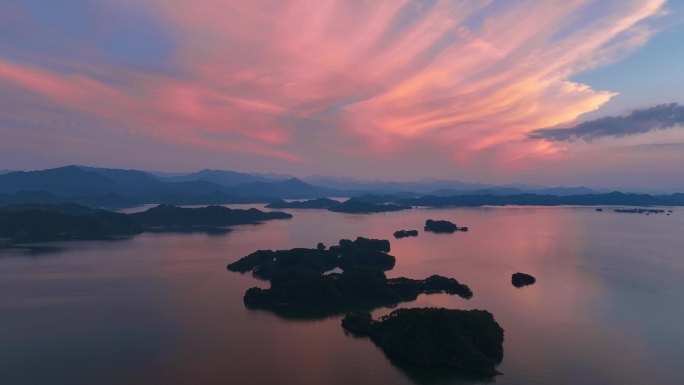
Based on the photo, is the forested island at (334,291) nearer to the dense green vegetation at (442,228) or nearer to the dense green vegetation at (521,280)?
the dense green vegetation at (521,280)

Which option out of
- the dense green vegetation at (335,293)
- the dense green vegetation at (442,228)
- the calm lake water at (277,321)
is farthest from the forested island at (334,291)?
the dense green vegetation at (442,228)

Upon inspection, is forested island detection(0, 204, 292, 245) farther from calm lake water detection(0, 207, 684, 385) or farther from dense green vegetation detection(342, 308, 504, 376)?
dense green vegetation detection(342, 308, 504, 376)

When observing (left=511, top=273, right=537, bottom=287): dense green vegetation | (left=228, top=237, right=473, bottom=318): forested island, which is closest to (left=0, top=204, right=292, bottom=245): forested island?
(left=228, top=237, right=473, bottom=318): forested island

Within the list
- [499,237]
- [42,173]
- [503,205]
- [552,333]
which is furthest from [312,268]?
[42,173]

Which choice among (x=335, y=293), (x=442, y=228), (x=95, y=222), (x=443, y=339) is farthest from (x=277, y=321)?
(x=95, y=222)

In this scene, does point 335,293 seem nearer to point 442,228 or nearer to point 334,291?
point 334,291

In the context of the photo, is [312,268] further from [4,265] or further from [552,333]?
[4,265]
